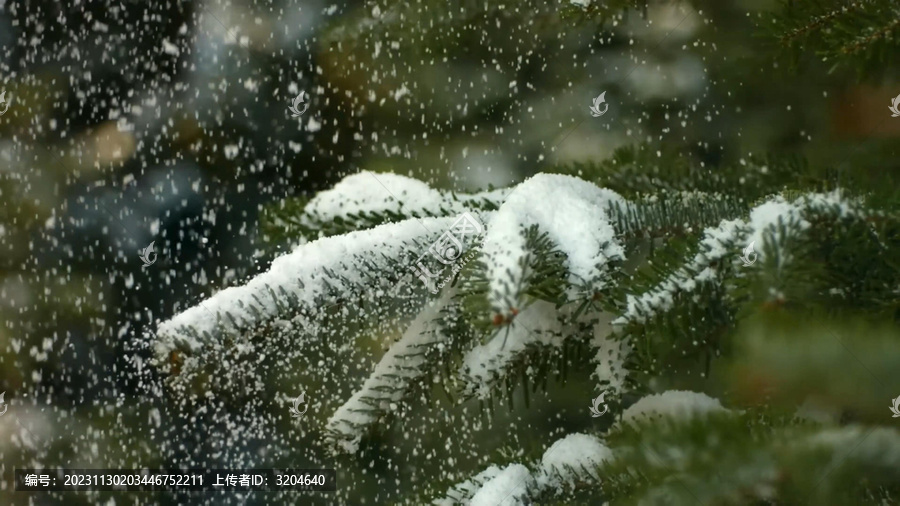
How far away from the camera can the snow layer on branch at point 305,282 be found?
0.41 meters

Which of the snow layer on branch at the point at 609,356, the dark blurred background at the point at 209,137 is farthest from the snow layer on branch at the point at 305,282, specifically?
the dark blurred background at the point at 209,137

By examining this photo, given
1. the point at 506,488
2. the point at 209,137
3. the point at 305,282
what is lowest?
the point at 506,488

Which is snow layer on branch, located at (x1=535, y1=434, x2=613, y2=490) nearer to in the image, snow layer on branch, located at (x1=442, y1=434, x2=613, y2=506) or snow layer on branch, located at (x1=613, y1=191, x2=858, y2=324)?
snow layer on branch, located at (x1=442, y1=434, x2=613, y2=506)

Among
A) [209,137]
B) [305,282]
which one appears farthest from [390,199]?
[209,137]

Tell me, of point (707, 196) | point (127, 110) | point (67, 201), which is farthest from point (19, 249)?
point (707, 196)

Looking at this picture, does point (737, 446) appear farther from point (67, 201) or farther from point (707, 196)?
point (67, 201)

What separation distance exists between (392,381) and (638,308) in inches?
6.5

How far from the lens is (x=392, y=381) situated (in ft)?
1.46

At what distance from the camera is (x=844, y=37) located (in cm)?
48

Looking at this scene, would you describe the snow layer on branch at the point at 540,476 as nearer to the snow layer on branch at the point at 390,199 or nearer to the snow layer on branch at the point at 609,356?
the snow layer on branch at the point at 609,356

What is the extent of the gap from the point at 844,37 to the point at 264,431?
3.24ft

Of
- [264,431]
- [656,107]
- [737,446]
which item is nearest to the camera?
[737,446]

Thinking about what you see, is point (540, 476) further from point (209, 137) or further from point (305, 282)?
point (209, 137)

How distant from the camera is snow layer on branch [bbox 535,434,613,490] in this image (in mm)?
434
